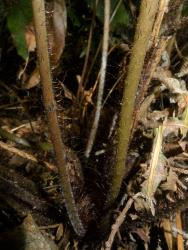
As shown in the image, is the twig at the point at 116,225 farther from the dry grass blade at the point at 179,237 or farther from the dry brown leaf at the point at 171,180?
the dry grass blade at the point at 179,237

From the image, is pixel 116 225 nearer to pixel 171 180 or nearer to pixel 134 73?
pixel 171 180

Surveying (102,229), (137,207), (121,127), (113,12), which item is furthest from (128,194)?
(113,12)

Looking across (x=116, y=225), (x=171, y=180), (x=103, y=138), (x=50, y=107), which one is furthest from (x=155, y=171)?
(x=103, y=138)

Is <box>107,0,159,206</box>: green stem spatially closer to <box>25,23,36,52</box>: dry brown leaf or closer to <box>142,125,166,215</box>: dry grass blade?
<box>142,125,166,215</box>: dry grass blade

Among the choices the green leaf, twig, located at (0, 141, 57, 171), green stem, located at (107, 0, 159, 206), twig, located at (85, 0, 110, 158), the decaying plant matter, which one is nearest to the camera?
green stem, located at (107, 0, 159, 206)

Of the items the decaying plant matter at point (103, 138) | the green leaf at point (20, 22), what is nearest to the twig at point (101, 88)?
the decaying plant matter at point (103, 138)

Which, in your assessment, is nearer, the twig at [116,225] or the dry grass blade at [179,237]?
the twig at [116,225]

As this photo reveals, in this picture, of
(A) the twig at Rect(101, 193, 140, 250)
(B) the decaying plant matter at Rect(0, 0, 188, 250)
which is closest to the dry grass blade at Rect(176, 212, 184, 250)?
(B) the decaying plant matter at Rect(0, 0, 188, 250)
